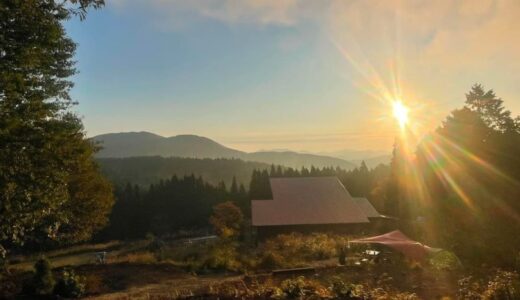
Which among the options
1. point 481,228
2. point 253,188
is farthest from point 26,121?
point 253,188

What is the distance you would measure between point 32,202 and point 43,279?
9.19 ft

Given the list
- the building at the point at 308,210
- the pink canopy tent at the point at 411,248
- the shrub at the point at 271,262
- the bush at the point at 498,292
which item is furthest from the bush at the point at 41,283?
the building at the point at 308,210

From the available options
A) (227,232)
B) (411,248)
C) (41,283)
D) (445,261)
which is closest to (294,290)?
(41,283)

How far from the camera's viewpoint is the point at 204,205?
86.9 m

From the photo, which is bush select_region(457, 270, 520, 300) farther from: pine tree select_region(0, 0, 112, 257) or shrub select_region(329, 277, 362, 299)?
pine tree select_region(0, 0, 112, 257)

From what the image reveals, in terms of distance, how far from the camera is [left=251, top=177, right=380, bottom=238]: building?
4000 cm

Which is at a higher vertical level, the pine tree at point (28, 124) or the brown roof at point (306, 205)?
the pine tree at point (28, 124)

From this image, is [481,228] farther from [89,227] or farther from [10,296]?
[89,227]

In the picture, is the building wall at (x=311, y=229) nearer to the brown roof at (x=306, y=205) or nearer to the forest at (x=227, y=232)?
the brown roof at (x=306, y=205)

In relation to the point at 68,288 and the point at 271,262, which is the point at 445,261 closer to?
the point at 271,262

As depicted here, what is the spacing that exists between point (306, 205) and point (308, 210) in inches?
51.3

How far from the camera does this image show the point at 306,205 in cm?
4381

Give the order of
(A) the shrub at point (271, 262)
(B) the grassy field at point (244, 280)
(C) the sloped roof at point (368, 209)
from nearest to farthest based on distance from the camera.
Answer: (B) the grassy field at point (244, 280)
(A) the shrub at point (271, 262)
(C) the sloped roof at point (368, 209)

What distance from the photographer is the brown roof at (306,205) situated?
40656 millimetres
